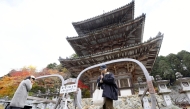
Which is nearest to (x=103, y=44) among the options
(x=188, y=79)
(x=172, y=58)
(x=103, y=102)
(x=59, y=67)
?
(x=188, y=79)

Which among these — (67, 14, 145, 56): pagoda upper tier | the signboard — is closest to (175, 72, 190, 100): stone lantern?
the signboard

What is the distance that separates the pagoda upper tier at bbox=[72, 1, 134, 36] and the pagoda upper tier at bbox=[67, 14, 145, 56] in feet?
6.91

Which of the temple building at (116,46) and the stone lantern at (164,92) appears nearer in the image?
the stone lantern at (164,92)

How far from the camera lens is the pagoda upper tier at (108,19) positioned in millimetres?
11562

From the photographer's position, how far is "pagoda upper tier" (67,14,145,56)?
988cm

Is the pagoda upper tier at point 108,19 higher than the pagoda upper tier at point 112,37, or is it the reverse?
the pagoda upper tier at point 108,19

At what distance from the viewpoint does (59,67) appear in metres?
28.1

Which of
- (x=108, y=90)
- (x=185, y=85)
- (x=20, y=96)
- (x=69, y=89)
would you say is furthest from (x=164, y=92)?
(x=20, y=96)

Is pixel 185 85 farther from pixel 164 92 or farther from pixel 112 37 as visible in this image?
pixel 112 37

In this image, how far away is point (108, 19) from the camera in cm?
1202

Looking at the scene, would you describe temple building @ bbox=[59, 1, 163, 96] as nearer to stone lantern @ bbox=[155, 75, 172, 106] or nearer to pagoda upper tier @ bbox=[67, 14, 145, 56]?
pagoda upper tier @ bbox=[67, 14, 145, 56]

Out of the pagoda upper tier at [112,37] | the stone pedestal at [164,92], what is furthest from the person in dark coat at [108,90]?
the pagoda upper tier at [112,37]

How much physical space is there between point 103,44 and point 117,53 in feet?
9.23

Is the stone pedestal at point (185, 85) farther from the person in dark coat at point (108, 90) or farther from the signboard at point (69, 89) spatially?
the signboard at point (69, 89)
